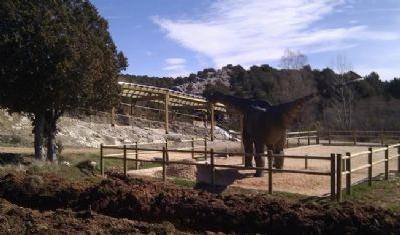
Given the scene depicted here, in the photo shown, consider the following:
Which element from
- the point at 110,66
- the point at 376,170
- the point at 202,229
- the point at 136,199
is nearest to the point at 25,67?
the point at 110,66

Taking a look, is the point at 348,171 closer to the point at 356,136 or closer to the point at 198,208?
the point at 198,208

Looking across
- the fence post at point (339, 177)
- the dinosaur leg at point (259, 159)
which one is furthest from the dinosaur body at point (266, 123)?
the fence post at point (339, 177)

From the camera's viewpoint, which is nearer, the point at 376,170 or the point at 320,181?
the point at 320,181

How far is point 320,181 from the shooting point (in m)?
15.0

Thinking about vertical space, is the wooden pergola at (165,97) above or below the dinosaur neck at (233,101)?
above

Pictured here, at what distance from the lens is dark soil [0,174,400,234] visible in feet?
26.6

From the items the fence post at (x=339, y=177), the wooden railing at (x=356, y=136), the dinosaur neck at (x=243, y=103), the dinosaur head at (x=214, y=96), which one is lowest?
the fence post at (x=339, y=177)

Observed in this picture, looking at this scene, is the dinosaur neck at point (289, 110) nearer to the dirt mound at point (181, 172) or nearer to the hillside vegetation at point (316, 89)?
the dirt mound at point (181, 172)

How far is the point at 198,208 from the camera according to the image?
9336 millimetres

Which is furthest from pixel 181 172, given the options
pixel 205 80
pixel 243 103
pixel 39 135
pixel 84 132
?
pixel 205 80

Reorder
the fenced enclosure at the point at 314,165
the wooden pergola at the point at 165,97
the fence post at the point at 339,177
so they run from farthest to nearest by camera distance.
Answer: the wooden pergola at the point at 165,97 < the fenced enclosure at the point at 314,165 < the fence post at the point at 339,177

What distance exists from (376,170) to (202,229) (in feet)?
35.1

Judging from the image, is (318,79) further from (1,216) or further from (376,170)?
(1,216)

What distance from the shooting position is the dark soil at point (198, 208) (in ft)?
26.6
